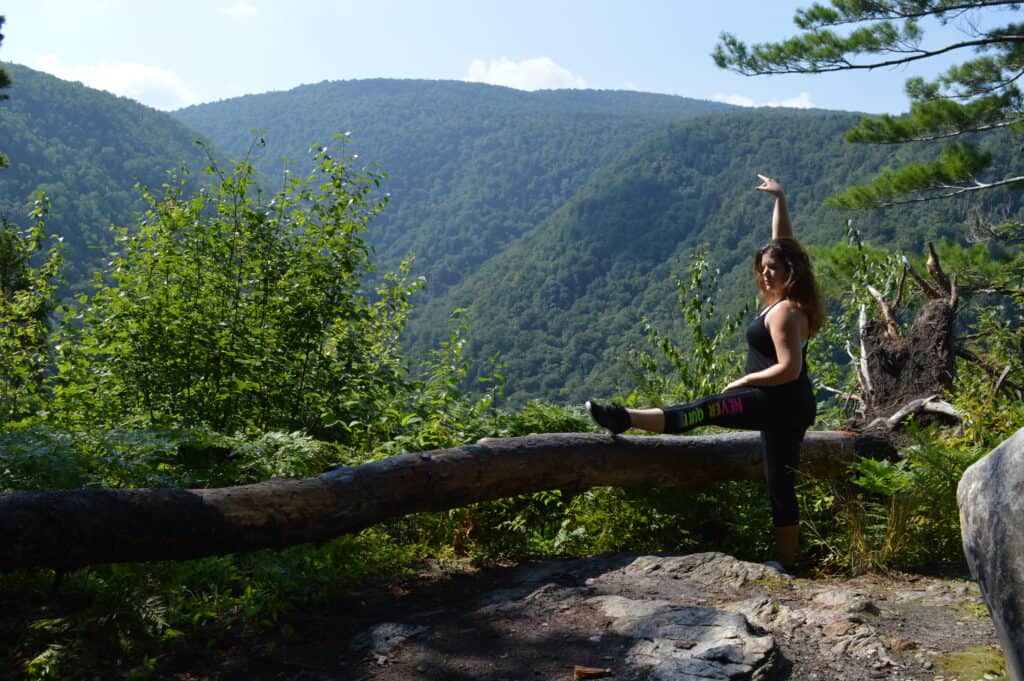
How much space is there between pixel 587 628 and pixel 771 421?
1836 mm

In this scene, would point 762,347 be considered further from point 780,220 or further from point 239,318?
point 239,318

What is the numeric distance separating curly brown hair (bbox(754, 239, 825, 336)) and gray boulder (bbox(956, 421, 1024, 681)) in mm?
2449

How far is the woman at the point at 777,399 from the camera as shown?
4762 mm

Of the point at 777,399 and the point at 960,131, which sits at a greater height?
the point at 960,131

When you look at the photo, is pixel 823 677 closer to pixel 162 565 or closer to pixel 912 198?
pixel 162 565

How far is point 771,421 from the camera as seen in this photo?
4.87 meters

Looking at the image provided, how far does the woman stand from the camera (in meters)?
4.76

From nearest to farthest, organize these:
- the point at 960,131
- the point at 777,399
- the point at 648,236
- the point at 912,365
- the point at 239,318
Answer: the point at 777,399 → the point at 912,365 → the point at 239,318 → the point at 960,131 → the point at 648,236

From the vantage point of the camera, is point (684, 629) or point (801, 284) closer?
point (684, 629)

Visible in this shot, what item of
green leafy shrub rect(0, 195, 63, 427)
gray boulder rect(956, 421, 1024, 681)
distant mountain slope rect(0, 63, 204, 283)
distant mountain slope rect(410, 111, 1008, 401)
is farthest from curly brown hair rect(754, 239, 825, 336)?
distant mountain slope rect(0, 63, 204, 283)

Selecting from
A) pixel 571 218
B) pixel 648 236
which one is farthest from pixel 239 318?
pixel 571 218

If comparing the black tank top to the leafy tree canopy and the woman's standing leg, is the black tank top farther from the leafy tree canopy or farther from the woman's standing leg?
the leafy tree canopy

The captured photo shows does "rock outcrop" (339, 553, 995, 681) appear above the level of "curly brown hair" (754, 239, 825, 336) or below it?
below

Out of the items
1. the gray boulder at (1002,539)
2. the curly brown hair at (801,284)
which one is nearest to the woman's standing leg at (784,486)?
the curly brown hair at (801,284)
